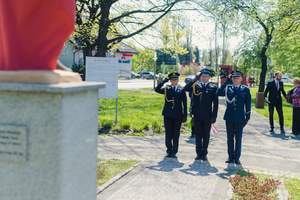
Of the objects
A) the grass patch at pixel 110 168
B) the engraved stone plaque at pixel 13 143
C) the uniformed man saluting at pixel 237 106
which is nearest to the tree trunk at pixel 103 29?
the grass patch at pixel 110 168

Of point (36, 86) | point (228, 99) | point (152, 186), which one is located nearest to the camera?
point (36, 86)

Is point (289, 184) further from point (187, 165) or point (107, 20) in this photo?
point (107, 20)

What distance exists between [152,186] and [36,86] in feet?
14.5

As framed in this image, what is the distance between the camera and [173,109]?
1036cm

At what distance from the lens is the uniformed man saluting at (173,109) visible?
1037 centimetres

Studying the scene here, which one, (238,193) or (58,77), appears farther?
(238,193)

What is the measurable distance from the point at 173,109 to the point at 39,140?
6497mm

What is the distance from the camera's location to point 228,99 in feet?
32.5

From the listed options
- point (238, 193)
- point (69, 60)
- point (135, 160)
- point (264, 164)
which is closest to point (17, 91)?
point (238, 193)

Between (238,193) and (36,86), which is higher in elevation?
(36,86)

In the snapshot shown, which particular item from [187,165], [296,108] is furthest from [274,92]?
[187,165]

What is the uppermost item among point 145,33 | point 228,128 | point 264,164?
point 145,33

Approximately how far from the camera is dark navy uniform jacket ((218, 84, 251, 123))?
981cm

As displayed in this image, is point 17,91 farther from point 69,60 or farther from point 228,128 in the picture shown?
point 69,60
